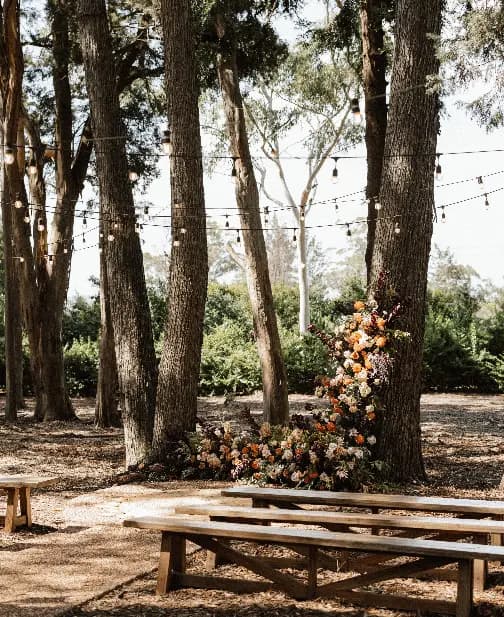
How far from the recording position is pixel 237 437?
9023 millimetres

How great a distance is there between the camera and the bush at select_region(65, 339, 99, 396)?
71.5ft

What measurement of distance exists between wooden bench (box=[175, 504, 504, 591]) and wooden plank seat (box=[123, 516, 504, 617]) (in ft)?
0.59

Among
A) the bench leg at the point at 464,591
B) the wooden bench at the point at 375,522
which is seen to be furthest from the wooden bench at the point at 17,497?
the bench leg at the point at 464,591

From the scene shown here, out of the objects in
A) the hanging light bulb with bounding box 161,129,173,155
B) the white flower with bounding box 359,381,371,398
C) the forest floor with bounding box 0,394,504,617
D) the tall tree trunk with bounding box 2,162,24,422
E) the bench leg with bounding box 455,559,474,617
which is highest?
the hanging light bulb with bounding box 161,129,173,155

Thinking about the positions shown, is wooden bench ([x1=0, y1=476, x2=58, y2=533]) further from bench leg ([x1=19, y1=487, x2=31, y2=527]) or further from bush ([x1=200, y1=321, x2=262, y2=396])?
bush ([x1=200, y1=321, x2=262, y2=396])

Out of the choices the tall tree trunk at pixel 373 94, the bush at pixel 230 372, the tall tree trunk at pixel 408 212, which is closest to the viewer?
the tall tree trunk at pixel 408 212

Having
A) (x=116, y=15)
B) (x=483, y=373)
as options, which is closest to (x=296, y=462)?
(x=116, y=15)

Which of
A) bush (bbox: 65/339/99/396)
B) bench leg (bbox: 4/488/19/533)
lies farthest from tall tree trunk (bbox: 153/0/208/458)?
bush (bbox: 65/339/99/396)

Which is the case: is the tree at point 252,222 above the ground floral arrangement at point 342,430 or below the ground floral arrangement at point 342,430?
above

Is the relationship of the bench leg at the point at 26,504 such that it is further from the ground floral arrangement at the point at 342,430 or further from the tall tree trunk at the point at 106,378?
the tall tree trunk at the point at 106,378

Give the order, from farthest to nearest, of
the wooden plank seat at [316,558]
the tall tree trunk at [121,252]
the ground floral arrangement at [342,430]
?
the tall tree trunk at [121,252] → the ground floral arrangement at [342,430] → the wooden plank seat at [316,558]

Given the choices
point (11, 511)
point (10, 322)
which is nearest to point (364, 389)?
point (11, 511)

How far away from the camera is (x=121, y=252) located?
32.9 feet

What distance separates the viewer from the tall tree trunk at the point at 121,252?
9844 mm
